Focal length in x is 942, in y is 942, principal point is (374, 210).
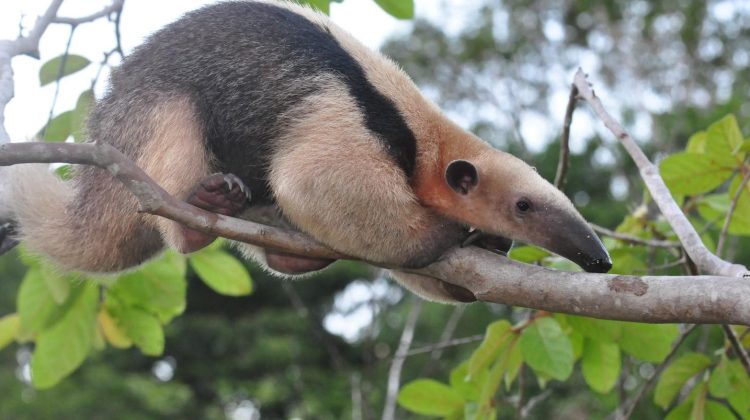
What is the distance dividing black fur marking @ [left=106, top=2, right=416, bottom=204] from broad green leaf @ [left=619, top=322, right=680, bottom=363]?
127cm

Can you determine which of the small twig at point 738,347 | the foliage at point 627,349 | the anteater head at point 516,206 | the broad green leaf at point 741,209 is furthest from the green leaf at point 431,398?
the broad green leaf at point 741,209

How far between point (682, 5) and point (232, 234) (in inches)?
881

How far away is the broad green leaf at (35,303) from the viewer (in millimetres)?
5059

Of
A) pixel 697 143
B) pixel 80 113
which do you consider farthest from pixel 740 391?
pixel 80 113

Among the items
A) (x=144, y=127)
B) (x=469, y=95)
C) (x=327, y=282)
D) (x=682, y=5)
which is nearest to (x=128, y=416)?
(x=327, y=282)

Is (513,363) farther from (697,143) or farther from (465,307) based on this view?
(465,307)

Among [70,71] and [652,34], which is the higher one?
[652,34]

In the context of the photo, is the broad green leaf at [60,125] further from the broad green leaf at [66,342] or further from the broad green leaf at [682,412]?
the broad green leaf at [682,412]

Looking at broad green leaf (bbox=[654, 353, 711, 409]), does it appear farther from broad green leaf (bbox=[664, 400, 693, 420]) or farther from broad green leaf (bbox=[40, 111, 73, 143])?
broad green leaf (bbox=[40, 111, 73, 143])

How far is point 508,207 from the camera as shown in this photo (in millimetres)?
4430

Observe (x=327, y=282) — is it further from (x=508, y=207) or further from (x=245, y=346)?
(x=508, y=207)

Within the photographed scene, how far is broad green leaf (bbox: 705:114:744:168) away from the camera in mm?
4492

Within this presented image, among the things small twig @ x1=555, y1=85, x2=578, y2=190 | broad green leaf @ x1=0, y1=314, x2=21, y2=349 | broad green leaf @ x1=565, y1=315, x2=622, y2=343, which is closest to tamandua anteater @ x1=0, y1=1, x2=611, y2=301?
small twig @ x1=555, y1=85, x2=578, y2=190

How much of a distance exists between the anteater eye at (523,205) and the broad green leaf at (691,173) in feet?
2.35
